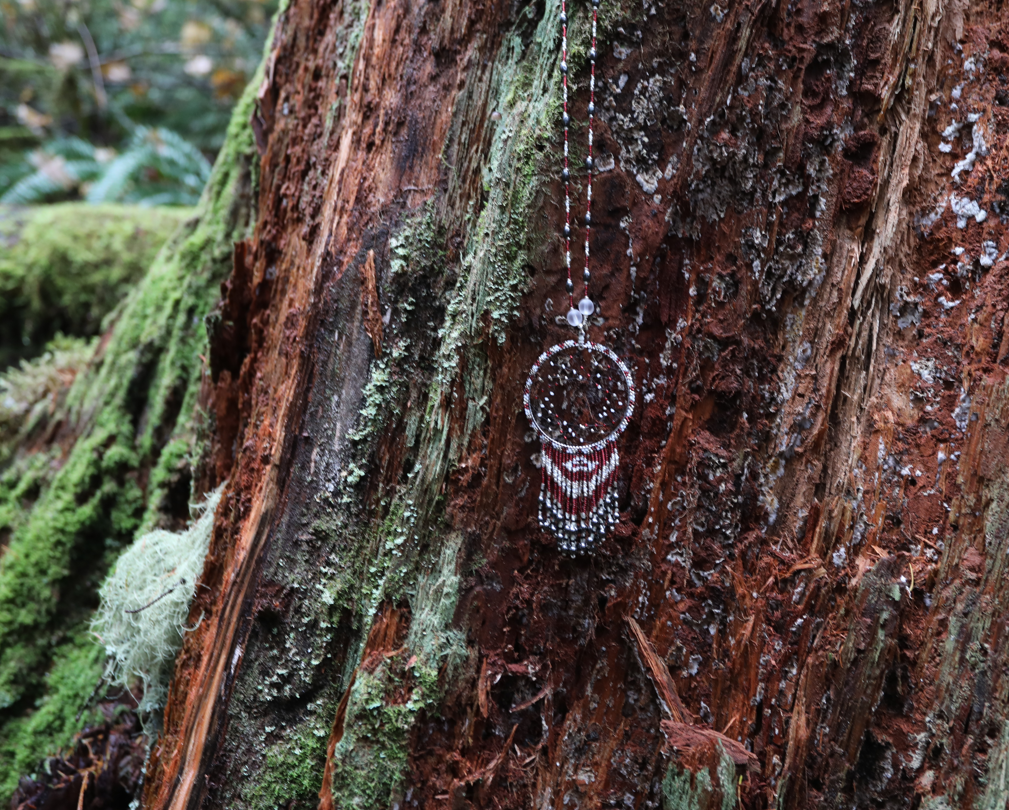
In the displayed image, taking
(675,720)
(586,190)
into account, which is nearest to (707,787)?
(675,720)

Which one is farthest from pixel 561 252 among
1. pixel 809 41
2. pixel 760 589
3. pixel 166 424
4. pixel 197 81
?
pixel 197 81

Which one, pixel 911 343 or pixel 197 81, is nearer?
pixel 911 343

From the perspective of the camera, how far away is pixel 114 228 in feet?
19.0

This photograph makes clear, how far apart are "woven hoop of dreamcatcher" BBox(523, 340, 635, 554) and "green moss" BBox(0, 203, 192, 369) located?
4.45 m

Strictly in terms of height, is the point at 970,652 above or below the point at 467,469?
below

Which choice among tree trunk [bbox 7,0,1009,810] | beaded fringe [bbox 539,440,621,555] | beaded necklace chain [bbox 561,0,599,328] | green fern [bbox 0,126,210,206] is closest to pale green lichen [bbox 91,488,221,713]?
tree trunk [bbox 7,0,1009,810]

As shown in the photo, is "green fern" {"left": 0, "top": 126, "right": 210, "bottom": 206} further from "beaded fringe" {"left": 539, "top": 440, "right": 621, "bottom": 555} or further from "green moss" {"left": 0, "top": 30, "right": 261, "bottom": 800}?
"beaded fringe" {"left": 539, "top": 440, "right": 621, "bottom": 555}

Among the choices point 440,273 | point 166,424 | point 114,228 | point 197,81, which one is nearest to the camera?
point 440,273

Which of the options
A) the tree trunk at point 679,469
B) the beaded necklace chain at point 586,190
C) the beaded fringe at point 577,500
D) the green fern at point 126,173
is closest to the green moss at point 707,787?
the tree trunk at point 679,469

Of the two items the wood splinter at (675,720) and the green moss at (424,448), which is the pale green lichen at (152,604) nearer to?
the green moss at (424,448)

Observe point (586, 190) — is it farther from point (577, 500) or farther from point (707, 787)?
point (707, 787)

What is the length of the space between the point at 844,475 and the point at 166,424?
3.07m

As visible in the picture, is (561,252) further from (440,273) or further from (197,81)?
(197,81)

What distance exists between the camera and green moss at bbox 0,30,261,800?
3.40m
